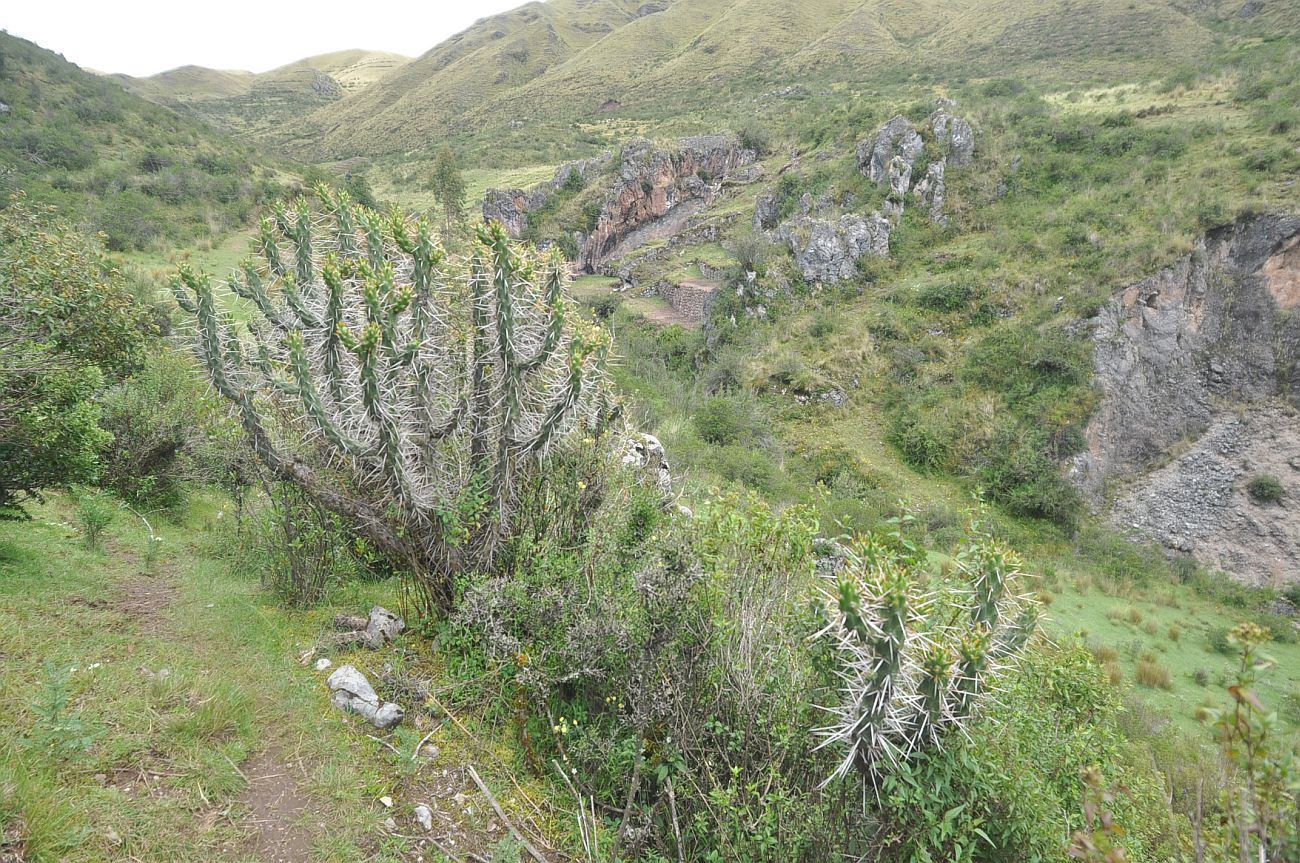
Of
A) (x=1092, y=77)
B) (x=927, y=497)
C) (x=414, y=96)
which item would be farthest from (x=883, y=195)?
(x=414, y=96)

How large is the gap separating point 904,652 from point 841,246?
2665 cm

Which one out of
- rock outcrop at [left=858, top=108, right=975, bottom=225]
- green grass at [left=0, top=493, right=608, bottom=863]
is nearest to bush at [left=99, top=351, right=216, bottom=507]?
green grass at [left=0, top=493, right=608, bottom=863]

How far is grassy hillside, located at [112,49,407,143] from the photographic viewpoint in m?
85.9

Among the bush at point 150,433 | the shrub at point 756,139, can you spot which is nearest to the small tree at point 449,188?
the shrub at point 756,139

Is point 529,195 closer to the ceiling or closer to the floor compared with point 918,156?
closer to the floor

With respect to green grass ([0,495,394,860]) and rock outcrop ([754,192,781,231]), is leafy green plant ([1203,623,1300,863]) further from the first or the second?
rock outcrop ([754,192,781,231])

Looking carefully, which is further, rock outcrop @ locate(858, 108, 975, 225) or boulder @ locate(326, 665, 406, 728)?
rock outcrop @ locate(858, 108, 975, 225)

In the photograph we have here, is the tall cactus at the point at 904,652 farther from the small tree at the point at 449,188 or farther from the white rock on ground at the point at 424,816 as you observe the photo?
the small tree at the point at 449,188

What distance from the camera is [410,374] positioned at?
175 inches

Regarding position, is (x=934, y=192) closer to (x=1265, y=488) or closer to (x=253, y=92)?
(x=1265, y=488)

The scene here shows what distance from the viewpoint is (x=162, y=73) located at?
378 ft

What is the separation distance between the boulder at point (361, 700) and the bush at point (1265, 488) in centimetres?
2263

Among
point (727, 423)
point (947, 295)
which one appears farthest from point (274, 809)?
point (947, 295)

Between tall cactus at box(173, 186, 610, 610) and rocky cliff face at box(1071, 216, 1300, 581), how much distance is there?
63.1 ft
